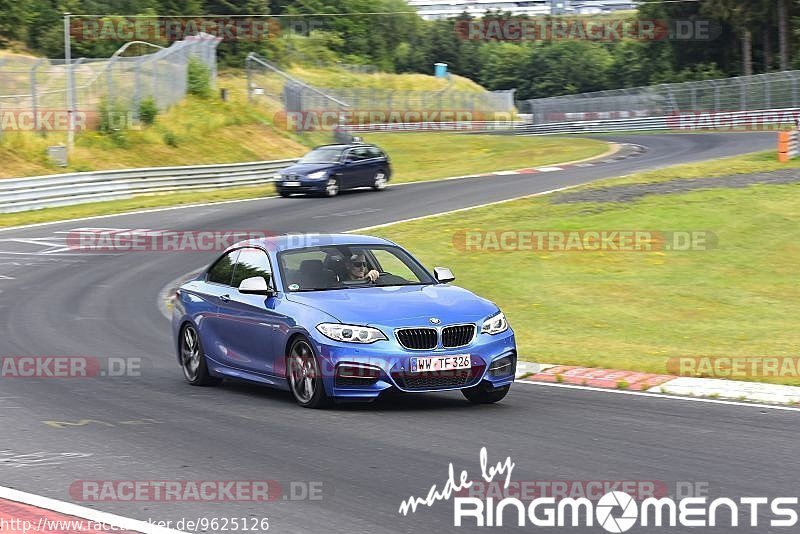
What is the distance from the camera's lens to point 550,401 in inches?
430

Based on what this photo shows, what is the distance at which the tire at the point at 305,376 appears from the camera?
10227 mm

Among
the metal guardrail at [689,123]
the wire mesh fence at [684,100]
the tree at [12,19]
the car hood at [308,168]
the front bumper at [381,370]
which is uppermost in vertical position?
the tree at [12,19]

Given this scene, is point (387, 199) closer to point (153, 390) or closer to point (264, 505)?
point (153, 390)

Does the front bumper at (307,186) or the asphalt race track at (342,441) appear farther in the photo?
the front bumper at (307,186)

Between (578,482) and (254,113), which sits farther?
(254,113)

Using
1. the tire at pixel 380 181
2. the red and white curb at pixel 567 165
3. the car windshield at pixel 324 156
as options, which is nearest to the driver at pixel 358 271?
the car windshield at pixel 324 156

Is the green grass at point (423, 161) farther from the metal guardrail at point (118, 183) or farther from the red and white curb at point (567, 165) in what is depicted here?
the red and white curb at point (567, 165)

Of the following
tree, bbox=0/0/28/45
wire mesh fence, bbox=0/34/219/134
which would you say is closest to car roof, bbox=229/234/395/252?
wire mesh fence, bbox=0/34/219/134

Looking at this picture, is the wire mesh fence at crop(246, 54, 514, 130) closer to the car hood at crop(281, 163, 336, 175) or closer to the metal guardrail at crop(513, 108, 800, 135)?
the metal guardrail at crop(513, 108, 800, 135)

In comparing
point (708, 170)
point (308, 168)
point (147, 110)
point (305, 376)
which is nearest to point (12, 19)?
point (147, 110)

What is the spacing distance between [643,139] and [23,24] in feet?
123

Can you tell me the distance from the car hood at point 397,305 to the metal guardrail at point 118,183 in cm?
2274

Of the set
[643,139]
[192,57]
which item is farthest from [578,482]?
[643,139]

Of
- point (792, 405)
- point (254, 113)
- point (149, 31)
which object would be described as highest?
point (149, 31)
